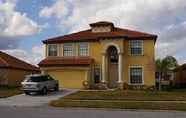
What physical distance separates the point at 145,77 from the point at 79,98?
13574 mm

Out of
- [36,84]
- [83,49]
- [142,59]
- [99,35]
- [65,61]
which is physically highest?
[99,35]

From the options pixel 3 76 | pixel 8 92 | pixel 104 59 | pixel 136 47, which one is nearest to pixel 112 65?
pixel 104 59

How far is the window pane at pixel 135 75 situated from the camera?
142 ft

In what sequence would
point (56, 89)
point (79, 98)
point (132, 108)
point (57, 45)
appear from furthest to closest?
point (57, 45) < point (56, 89) < point (79, 98) < point (132, 108)

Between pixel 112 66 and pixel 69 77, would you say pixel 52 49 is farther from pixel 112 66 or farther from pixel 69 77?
pixel 112 66

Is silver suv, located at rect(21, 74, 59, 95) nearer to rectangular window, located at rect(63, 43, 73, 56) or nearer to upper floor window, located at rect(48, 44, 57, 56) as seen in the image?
rectangular window, located at rect(63, 43, 73, 56)

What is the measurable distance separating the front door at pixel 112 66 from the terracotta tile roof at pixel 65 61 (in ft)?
7.26

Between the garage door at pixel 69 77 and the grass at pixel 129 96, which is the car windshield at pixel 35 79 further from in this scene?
the garage door at pixel 69 77

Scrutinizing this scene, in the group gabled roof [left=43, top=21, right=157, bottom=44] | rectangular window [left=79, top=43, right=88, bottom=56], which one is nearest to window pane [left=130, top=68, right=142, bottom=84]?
gabled roof [left=43, top=21, right=157, bottom=44]

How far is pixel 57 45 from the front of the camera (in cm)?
4616

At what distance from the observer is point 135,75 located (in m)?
43.6

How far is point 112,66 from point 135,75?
2.94 m

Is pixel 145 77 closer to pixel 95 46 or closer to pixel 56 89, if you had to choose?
pixel 95 46

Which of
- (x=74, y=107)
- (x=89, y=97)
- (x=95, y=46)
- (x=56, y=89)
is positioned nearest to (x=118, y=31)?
(x=95, y=46)
